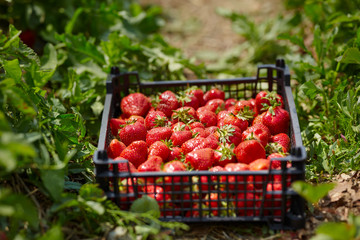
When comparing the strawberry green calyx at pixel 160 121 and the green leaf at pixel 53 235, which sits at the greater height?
the strawberry green calyx at pixel 160 121

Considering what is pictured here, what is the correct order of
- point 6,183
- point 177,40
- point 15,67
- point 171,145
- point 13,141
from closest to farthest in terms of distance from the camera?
point 13,141, point 6,183, point 15,67, point 171,145, point 177,40

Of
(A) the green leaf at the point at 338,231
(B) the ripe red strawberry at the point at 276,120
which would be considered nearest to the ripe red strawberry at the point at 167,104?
(B) the ripe red strawberry at the point at 276,120

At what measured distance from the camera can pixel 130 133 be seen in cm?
211

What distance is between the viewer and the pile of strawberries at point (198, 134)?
1828 millimetres

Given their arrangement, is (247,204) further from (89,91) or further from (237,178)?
(89,91)

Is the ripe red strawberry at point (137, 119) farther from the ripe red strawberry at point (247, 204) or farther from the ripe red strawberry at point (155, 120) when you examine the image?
the ripe red strawberry at point (247, 204)

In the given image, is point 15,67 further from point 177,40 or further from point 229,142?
point 177,40

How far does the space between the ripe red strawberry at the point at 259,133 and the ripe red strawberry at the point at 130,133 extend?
495 mm

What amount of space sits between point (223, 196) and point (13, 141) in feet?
2.78

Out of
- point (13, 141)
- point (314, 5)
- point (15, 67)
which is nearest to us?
point (13, 141)

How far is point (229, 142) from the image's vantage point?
2.02 metres

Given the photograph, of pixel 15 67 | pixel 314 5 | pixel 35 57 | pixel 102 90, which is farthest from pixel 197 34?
pixel 15 67

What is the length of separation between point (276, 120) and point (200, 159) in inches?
19.6

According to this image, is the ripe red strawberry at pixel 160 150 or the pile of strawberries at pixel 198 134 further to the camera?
the ripe red strawberry at pixel 160 150
